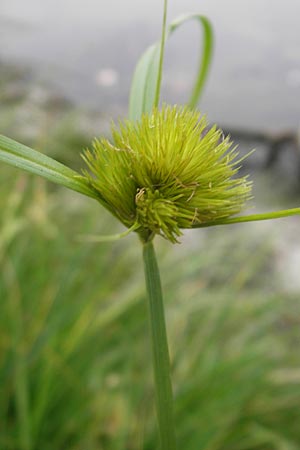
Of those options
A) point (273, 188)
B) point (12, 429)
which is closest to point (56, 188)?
point (273, 188)

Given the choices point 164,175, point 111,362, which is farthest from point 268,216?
point 111,362

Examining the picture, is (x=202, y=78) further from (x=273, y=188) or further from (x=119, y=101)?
(x=119, y=101)

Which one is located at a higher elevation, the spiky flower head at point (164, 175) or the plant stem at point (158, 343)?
the spiky flower head at point (164, 175)

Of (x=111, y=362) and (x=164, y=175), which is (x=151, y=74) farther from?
(x=111, y=362)

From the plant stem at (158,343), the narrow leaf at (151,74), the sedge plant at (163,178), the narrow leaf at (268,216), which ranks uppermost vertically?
the narrow leaf at (151,74)

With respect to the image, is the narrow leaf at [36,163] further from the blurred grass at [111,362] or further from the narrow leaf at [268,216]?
the blurred grass at [111,362]

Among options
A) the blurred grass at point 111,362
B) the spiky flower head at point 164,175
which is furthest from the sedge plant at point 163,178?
the blurred grass at point 111,362

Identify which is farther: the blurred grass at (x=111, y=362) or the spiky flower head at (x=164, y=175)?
the blurred grass at (x=111, y=362)
